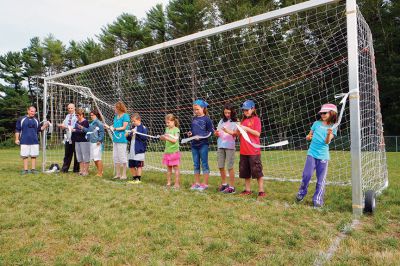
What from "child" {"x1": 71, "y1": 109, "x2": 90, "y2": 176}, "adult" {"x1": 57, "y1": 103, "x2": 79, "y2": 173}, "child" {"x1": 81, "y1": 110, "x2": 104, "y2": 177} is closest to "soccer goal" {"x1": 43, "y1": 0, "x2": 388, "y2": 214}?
"adult" {"x1": 57, "y1": 103, "x2": 79, "y2": 173}

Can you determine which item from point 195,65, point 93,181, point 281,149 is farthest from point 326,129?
point 281,149

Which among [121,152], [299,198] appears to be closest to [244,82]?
[121,152]

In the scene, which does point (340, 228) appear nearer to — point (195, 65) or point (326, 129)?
point (326, 129)

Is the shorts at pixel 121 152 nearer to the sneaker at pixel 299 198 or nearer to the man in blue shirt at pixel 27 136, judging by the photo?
the man in blue shirt at pixel 27 136

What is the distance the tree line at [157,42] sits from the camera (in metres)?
25.7

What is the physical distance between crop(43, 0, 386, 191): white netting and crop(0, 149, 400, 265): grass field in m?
3.06

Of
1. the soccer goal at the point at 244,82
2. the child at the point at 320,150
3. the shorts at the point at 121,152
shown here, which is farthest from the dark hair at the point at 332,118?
the shorts at the point at 121,152

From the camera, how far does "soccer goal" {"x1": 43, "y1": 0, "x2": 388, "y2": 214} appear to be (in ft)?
23.1

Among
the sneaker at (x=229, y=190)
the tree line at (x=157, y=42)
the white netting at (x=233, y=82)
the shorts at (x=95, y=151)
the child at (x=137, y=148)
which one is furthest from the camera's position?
the tree line at (x=157, y=42)

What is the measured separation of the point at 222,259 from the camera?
3010mm

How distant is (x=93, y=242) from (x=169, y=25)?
3154cm

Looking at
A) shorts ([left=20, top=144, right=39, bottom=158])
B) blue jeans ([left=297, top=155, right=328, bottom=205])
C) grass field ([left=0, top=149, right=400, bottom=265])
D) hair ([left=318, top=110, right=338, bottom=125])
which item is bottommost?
grass field ([left=0, top=149, right=400, bottom=265])

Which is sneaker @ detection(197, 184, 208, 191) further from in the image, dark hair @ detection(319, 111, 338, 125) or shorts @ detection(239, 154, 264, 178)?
dark hair @ detection(319, 111, 338, 125)

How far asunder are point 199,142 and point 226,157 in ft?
1.87
